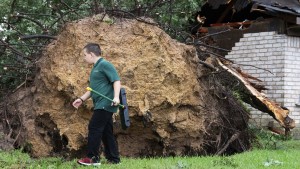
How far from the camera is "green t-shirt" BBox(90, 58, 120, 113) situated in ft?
23.9

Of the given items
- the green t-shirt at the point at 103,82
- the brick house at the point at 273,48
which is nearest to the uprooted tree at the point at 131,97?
the green t-shirt at the point at 103,82

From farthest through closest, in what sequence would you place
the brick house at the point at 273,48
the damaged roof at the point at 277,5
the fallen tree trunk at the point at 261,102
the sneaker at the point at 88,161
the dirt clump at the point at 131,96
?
1. the brick house at the point at 273,48
2. the damaged roof at the point at 277,5
3. the fallen tree trunk at the point at 261,102
4. the dirt clump at the point at 131,96
5. the sneaker at the point at 88,161

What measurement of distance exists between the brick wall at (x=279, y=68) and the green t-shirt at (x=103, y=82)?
692cm

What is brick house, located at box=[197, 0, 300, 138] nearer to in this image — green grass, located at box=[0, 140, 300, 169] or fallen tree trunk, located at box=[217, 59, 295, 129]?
fallen tree trunk, located at box=[217, 59, 295, 129]

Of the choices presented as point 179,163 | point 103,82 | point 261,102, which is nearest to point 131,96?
point 103,82

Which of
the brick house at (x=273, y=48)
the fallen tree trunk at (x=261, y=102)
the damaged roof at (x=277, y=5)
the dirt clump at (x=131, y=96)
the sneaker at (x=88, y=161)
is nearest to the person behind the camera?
the sneaker at (x=88, y=161)

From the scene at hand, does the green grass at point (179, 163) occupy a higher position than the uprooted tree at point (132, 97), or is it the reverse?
the uprooted tree at point (132, 97)

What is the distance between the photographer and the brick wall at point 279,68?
13727 millimetres

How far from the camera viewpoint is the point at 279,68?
1377cm

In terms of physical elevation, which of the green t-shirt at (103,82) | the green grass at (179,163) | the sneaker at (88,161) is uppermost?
the green t-shirt at (103,82)

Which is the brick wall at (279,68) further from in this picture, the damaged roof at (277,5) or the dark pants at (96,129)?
the dark pants at (96,129)

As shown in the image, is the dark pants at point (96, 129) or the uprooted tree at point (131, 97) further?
the uprooted tree at point (131, 97)

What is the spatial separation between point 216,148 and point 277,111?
1.63 metres

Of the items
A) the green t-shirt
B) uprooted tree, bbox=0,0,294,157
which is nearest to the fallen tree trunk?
uprooted tree, bbox=0,0,294,157
